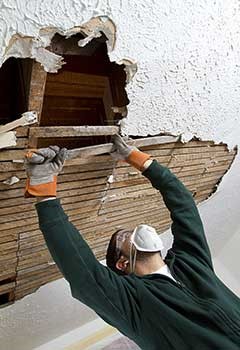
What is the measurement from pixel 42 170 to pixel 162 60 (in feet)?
1.55

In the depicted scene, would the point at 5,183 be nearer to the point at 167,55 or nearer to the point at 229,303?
the point at 167,55

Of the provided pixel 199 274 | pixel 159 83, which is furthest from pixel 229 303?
pixel 159 83

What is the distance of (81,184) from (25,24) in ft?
2.14

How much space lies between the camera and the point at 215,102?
1.69m

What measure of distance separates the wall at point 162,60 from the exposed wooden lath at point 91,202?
0.39 feet

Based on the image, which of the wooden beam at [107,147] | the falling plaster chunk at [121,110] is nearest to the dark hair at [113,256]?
the wooden beam at [107,147]

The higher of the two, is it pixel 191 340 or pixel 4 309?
pixel 191 340

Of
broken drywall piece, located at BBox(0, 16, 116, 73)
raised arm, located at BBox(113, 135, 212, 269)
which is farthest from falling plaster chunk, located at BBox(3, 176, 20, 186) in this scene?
raised arm, located at BBox(113, 135, 212, 269)

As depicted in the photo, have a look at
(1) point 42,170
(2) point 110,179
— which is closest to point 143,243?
(2) point 110,179

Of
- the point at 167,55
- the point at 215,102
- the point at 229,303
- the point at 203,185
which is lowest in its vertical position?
the point at 203,185

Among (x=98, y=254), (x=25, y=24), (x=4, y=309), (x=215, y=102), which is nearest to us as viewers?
(x=25, y=24)

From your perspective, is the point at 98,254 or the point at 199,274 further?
the point at 98,254

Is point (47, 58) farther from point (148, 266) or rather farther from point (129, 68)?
point (148, 266)

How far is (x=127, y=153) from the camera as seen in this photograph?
1458 millimetres
